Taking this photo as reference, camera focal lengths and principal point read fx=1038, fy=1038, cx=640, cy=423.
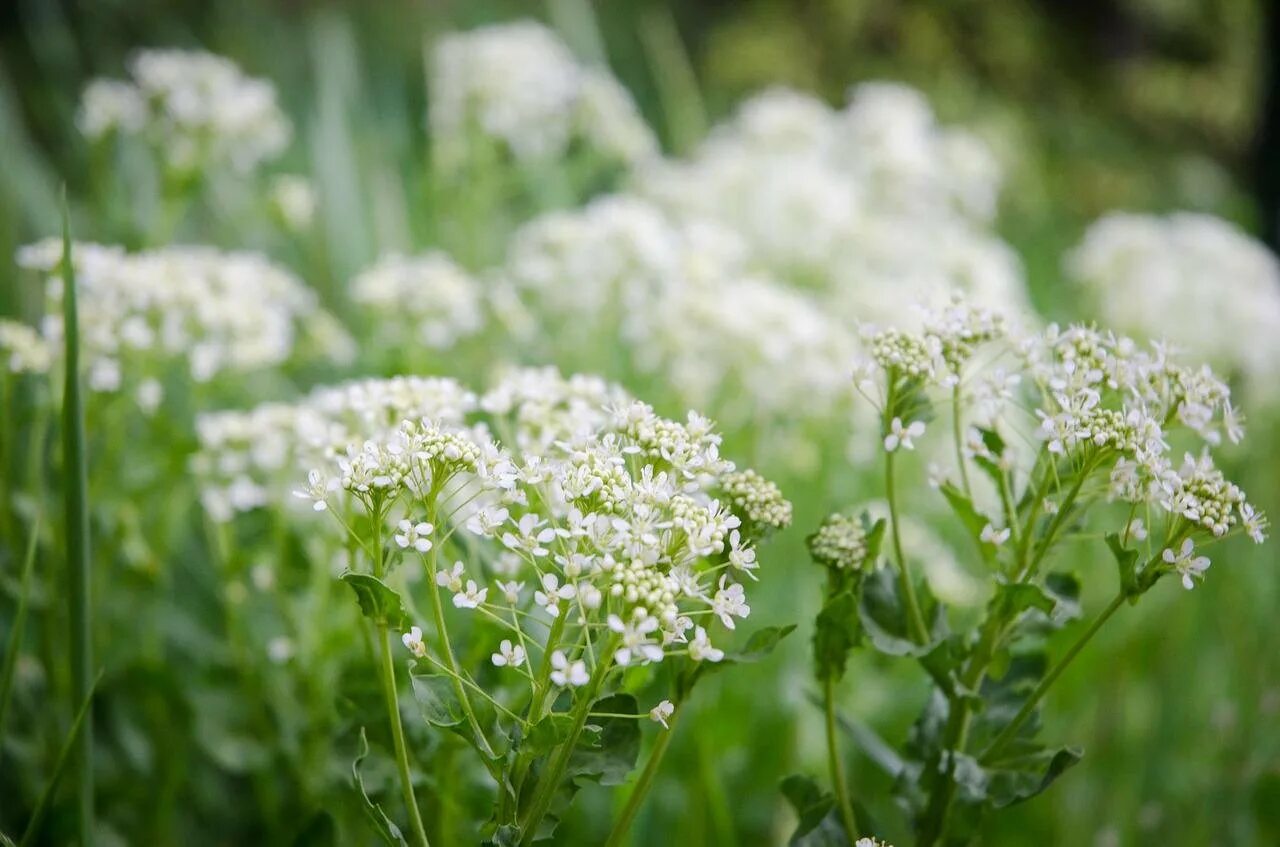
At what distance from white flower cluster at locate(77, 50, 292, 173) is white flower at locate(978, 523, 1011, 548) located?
4.19 ft

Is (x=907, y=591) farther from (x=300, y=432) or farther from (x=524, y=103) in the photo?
(x=524, y=103)

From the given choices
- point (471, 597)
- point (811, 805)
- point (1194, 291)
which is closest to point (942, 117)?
point (1194, 291)

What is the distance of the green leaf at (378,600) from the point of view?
0.69 meters

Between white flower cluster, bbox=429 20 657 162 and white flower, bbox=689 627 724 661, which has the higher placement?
white flower cluster, bbox=429 20 657 162

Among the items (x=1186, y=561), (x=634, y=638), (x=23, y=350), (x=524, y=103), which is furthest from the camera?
(x=524, y=103)

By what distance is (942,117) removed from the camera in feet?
15.4

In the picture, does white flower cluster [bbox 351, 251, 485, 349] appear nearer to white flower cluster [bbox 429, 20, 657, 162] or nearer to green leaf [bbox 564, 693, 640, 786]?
white flower cluster [bbox 429, 20, 657, 162]

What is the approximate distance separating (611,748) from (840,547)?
0.76 ft

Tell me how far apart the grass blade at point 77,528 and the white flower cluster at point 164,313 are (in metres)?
0.28

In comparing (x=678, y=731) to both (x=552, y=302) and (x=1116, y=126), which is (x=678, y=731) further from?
(x=1116, y=126)

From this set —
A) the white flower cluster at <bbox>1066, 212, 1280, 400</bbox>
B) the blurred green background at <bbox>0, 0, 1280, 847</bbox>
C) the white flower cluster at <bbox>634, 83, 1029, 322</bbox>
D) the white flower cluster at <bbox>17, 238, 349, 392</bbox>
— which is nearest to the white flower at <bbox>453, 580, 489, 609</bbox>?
the blurred green background at <bbox>0, 0, 1280, 847</bbox>

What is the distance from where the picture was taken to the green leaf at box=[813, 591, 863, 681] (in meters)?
0.79

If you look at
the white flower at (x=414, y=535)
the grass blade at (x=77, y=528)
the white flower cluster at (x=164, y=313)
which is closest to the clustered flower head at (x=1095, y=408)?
the white flower at (x=414, y=535)

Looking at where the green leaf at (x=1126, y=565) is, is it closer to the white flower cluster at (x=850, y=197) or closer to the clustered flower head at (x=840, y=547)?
the clustered flower head at (x=840, y=547)
